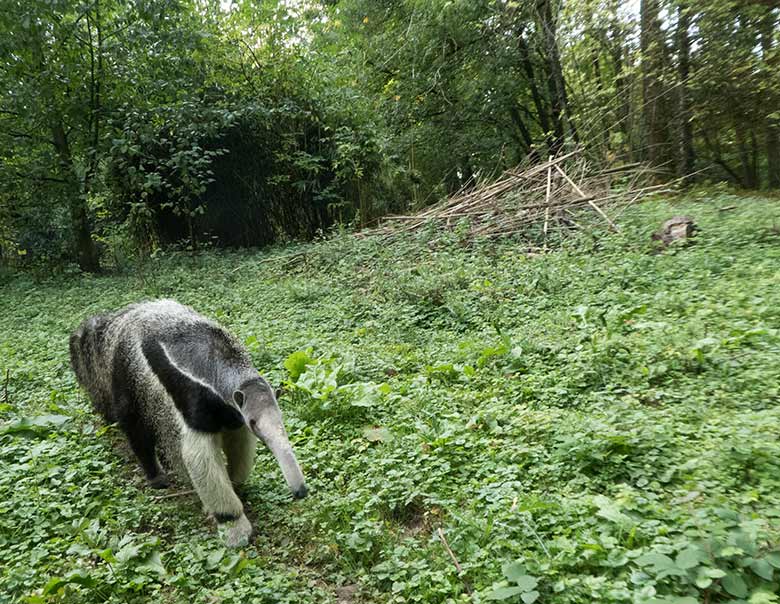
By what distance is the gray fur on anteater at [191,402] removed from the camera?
9.02 feet

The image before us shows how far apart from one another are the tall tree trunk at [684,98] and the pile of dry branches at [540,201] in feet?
10.6

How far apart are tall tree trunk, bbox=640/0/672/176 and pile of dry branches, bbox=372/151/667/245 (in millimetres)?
1826

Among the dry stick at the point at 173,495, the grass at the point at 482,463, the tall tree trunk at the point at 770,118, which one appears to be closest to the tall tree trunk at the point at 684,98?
the tall tree trunk at the point at 770,118

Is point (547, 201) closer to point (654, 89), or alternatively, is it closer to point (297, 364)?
point (297, 364)

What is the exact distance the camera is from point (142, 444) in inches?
142

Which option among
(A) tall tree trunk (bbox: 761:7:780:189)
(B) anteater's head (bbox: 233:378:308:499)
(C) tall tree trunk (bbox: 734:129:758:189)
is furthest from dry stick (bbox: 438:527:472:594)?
(C) tall tree trunk (bbox: 734:129:758:189)

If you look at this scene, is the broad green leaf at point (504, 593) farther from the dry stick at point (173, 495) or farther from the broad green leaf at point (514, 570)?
the dry stick at point (173, 495)

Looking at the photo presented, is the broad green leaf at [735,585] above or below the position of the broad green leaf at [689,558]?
below

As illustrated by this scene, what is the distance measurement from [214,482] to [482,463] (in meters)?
1.47

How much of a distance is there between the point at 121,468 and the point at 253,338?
2033 millimetres

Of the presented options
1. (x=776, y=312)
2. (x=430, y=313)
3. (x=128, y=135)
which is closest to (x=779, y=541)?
(x=776, y=312)

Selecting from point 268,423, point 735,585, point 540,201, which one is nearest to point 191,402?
point 268,423

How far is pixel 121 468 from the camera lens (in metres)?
3.73

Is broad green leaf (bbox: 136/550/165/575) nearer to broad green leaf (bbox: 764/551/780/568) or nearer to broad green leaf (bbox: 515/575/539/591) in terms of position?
broad green leaf (bbox: 515/575/539/591)
